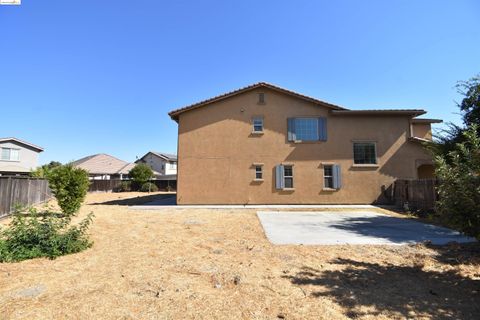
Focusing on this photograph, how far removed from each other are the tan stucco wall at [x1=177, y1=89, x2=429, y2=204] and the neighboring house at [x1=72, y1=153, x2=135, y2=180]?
1404 inches

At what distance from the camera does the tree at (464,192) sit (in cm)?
439

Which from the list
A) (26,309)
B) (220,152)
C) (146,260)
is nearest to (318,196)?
(220,152)

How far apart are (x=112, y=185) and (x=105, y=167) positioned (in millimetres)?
14114

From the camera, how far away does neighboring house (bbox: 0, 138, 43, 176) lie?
3631 centimetres

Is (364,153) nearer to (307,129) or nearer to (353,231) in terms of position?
(307,129)

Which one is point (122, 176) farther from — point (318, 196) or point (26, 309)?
point (26, 309)

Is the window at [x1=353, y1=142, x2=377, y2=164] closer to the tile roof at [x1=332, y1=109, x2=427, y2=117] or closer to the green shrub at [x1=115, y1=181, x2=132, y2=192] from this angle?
the tile roof at [x1=332, y1=109, x2=427, y2=117]

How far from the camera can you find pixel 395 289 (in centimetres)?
460

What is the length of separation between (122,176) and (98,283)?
48923 millimetres

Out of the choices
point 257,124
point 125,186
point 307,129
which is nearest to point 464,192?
point 307,129

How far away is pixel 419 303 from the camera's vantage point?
4.10 m

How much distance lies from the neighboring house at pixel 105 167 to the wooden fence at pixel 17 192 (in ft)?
98.7

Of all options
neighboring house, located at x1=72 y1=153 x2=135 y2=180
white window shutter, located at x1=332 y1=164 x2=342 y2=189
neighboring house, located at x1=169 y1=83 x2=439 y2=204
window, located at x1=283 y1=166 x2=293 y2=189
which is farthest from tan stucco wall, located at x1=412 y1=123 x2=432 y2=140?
neighboring house, located at x1=72 y1=153 x2=135 y2=180

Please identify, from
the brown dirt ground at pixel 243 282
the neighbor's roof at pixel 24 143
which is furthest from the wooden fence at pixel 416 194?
the neighbor's roof at pixel 24 143
